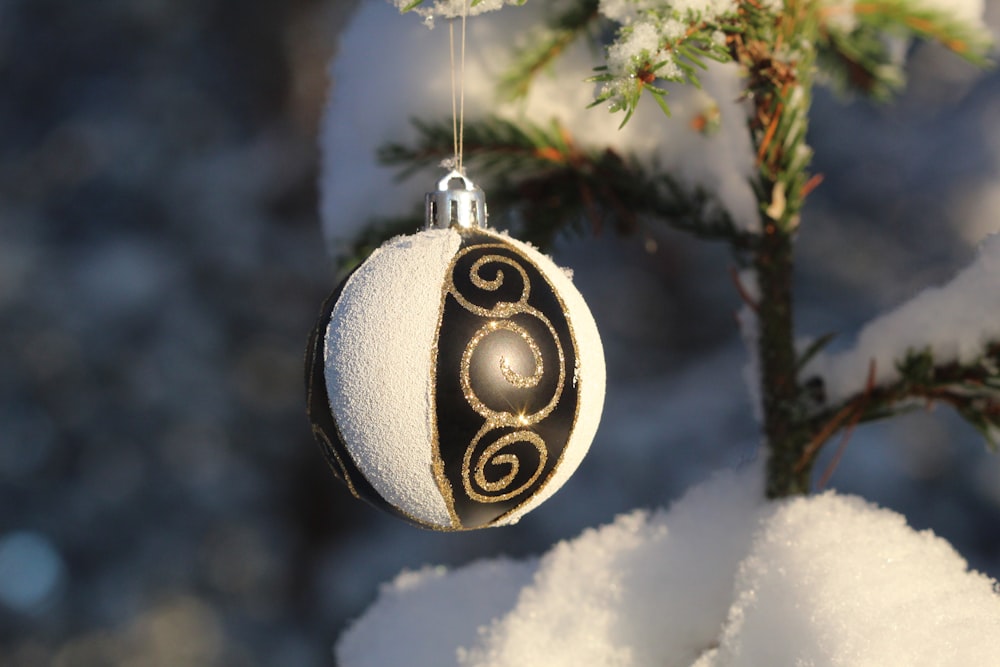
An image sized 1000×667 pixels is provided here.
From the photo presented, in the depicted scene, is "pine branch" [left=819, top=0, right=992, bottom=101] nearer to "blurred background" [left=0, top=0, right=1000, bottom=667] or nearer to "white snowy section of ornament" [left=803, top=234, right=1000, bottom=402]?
"white snowy section of ornament" [left=803, top=234, right=1000, bottom=402]

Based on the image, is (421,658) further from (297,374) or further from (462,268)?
(297,374)

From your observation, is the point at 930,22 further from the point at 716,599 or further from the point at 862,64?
the point at 716,599

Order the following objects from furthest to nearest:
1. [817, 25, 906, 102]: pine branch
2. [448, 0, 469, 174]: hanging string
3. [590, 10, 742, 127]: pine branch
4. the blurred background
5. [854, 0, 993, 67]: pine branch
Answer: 1. the blurred background
2. [817, 25, 906, 102]: pine branch
3. [854, 0, 993, 67]: pine branch
4. [448, 0, 469, 174]: hanging string
5. [590, 10, 742, 127]: pine branch

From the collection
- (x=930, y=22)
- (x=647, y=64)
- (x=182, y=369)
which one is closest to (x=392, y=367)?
(x=647, y=64)

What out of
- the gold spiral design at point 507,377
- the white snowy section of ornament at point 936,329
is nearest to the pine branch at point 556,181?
the white snowy section of ornament at point 936,329

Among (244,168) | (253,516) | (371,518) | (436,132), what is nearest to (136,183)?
(244,168)

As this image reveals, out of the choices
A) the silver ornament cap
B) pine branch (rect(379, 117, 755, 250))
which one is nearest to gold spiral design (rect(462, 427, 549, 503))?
the silver ornament cap
